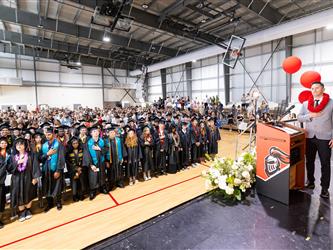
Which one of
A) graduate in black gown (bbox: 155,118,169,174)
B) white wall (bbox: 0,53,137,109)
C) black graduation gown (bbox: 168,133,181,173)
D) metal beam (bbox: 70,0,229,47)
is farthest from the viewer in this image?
white wall (bbox: 0,53,137,109)

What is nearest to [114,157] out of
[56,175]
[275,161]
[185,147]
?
[56,175]

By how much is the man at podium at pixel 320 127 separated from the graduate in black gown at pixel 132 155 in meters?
3.13

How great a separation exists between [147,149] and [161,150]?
0.38 metres

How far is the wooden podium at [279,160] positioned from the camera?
2.56 metres

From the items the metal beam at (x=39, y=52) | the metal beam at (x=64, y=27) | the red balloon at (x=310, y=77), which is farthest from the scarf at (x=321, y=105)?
the metal beam at (x=39, y=52)

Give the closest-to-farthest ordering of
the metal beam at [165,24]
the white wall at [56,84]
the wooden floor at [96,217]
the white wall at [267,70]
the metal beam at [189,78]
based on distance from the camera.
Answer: the wooden floor at [96,217] < the metal beam at [165,24] < the white wall at [267,70] < the white wall at [56,84] < the metal beam at [189,78]

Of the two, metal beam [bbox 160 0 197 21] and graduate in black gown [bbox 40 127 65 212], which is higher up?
metal beam [bbox 160 0 197 21]

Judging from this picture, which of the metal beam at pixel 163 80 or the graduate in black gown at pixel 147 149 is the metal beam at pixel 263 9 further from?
the metal beam at pixel 163 80

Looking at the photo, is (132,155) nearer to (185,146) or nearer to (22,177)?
(185,146)

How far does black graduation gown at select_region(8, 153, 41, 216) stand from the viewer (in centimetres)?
285


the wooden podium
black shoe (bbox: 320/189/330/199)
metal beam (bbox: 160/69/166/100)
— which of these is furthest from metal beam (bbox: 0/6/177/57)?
black shoe (bbox: 320/189/330/199)

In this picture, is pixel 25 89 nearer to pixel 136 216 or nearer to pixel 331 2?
pixel 136 216

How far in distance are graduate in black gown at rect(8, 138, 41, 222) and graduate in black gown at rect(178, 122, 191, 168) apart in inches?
128

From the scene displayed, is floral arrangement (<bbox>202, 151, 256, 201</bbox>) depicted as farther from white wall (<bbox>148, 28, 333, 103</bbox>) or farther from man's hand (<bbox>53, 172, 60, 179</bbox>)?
white wall (<bbox>148, 28, 333, 103</bbox>)
